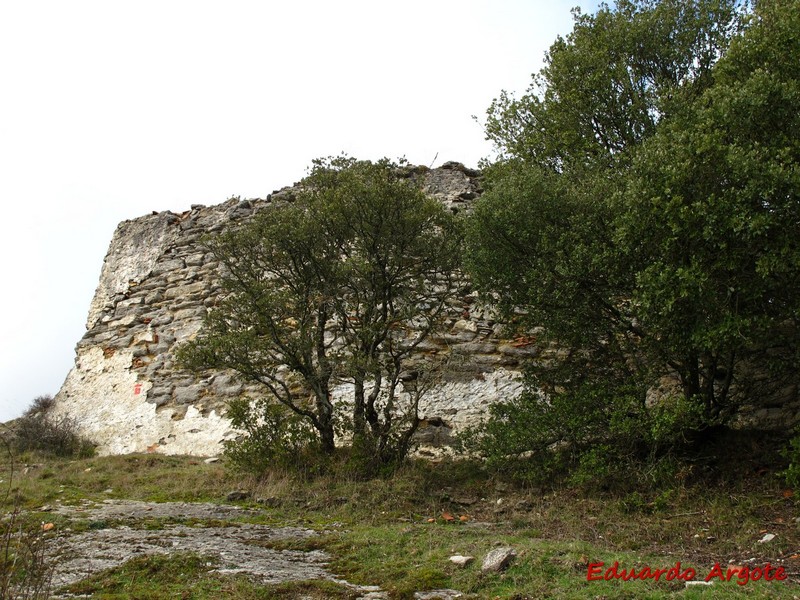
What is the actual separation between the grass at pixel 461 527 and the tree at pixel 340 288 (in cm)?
161

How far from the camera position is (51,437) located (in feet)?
55.2

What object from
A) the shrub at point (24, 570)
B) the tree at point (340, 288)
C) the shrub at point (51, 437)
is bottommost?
the shrub at point (24, 570)

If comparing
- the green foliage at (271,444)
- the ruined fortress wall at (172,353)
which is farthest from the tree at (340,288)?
the ruined fortress wall at (172,353)

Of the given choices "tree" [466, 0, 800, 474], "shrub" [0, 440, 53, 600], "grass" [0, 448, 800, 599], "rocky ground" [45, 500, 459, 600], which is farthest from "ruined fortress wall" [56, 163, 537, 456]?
"shrub" [0, 440, 53, 600]

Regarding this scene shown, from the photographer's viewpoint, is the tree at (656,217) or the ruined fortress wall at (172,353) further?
the ruined fortress wall at (172,353)

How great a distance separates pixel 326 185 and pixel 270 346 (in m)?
3.59

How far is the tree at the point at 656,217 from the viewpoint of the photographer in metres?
8.57

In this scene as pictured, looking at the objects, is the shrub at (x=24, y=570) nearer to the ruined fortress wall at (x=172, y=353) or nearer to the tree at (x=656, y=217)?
A: the tree at (x=656, y=217)

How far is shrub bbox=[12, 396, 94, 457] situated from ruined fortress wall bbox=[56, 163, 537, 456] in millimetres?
390

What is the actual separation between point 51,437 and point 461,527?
1262cm

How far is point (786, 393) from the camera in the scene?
1086cm

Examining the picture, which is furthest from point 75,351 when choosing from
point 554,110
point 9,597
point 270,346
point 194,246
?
point 9,597

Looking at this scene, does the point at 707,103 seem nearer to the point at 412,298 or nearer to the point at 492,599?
the point at 412,298

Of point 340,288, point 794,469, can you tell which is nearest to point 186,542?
point 340,288
